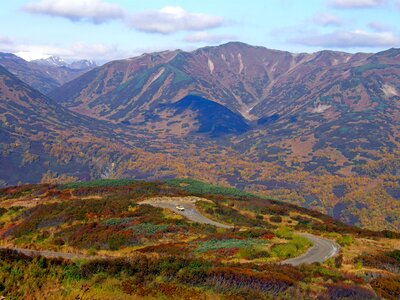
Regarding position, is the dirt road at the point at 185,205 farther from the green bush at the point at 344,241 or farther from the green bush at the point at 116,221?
the green bush at the point at 344,241

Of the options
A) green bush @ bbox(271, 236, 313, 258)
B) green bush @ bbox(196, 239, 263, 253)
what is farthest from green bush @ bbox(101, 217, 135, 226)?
green bush @ bbox(271, 236, 313, 258)

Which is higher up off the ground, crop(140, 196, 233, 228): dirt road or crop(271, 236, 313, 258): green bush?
crop(271, 236, 313, 258): green bush

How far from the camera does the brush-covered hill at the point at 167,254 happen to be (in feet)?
56.3

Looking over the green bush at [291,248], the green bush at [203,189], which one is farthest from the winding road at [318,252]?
the green bush at [203,189]

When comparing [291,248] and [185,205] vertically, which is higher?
[291,248]

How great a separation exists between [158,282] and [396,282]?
14522mm

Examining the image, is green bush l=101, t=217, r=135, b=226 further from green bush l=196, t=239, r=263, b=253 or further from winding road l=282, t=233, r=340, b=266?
winding road l=282, t=233, r=340, b=266

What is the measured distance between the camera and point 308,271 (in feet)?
88.9

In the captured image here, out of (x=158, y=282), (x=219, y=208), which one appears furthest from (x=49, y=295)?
(x=219, y=208)

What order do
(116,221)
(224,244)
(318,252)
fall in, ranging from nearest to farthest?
(224,244)
(318,252)
(116,221)

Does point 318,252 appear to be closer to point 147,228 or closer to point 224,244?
point 224,244

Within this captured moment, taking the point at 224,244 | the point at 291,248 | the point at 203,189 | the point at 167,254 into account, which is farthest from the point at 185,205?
the point at 203,189

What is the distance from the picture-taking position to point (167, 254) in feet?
109

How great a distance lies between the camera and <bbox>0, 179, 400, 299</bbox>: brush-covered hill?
1716 centimetres
